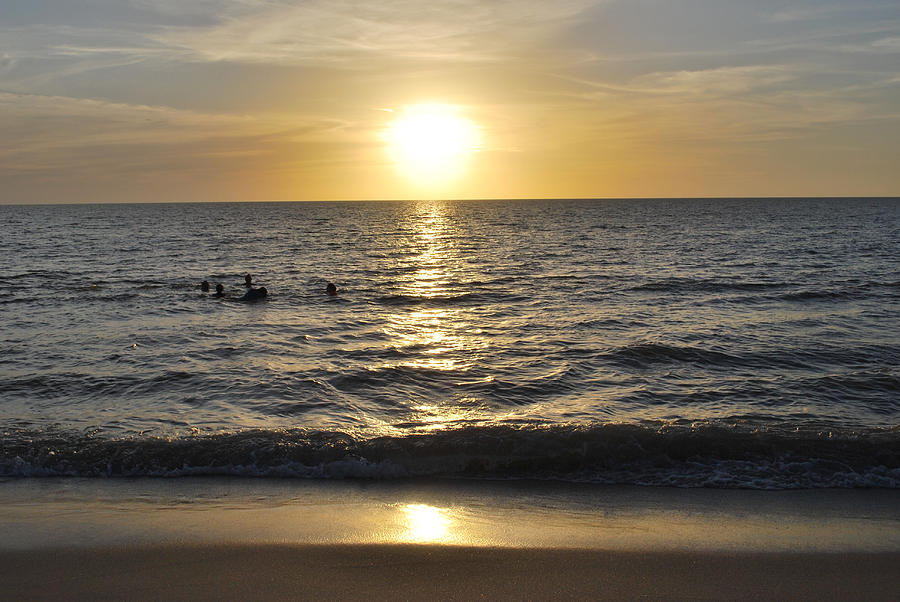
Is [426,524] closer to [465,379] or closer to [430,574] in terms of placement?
[430,574]

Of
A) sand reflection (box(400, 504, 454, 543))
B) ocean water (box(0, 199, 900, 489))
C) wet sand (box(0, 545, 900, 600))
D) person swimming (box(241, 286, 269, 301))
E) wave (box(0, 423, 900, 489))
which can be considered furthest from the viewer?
person swimming (box(241, 286, 269, 301))

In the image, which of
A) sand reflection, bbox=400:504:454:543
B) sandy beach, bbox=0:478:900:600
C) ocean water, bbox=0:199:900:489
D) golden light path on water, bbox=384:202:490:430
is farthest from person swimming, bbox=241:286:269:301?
sand reflection, bbox=400:504:454:543

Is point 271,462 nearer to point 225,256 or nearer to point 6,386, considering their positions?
point 6,386

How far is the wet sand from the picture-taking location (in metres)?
5.11

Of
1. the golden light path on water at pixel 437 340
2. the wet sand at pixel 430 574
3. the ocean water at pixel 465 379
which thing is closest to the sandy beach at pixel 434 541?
the wet sand at pixel 430 574

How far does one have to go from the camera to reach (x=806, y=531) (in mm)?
6297

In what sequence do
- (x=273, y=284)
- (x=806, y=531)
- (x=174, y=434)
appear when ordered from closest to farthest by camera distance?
1. (x=806, y=531)
2. (x=174, y=434)
3. (x=273, y=284)

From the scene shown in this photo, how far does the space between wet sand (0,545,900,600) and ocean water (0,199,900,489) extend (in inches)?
87.3

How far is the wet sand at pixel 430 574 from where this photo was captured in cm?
511

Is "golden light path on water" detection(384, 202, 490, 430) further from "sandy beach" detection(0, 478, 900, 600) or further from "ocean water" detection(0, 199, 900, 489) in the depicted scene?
"sandy beach" detection(0, 478, 900, 600)

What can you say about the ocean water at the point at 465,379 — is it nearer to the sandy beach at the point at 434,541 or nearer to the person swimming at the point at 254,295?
the person swimming at the point at 254,295

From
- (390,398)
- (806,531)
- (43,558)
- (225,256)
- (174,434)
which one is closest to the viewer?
(43,558)

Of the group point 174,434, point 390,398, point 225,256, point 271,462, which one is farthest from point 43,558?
→ point 225,256

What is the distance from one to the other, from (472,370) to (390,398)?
2.49 m
